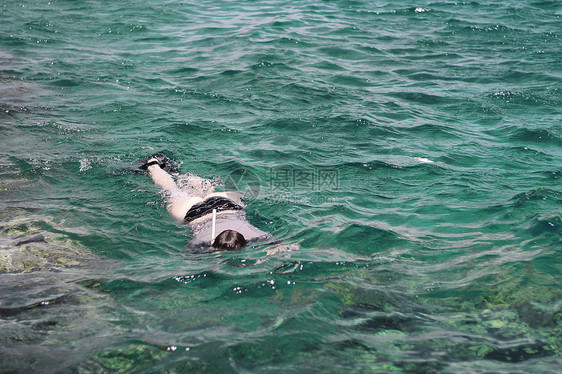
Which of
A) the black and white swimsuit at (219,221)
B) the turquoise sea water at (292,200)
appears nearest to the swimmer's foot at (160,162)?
the turquoise sea water at (292,200)

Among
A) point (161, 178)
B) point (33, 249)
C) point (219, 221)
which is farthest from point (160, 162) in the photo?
point (33, 249)

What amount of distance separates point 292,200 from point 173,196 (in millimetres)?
1568

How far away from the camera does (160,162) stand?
7.34 metres

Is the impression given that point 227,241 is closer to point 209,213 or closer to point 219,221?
point 219,221

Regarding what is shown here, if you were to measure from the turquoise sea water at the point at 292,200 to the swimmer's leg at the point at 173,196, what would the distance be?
0.46 feet

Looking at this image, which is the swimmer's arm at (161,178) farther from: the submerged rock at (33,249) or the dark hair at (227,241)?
the dark hair at (227,241)

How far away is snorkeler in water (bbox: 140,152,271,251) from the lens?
5.42 m

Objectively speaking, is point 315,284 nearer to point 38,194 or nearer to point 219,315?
point 219,315

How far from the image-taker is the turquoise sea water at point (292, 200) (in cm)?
376

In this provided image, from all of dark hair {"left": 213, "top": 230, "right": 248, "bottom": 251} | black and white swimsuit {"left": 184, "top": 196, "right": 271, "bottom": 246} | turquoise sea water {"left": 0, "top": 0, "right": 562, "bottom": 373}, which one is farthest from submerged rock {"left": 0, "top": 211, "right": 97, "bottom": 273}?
dark hair {"left": 213, "top": 230, "right": 248, "bottom": 251}

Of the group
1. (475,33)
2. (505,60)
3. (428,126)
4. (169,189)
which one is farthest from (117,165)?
(475,33)

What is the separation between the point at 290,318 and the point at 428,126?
5.99 metres

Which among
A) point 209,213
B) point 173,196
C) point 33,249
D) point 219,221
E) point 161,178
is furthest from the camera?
point 161,178

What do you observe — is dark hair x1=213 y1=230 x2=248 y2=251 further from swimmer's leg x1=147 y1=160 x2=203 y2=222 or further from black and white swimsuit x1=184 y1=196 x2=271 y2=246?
swimmer's leg x1=147 y1=160 x2=203 y2=222
